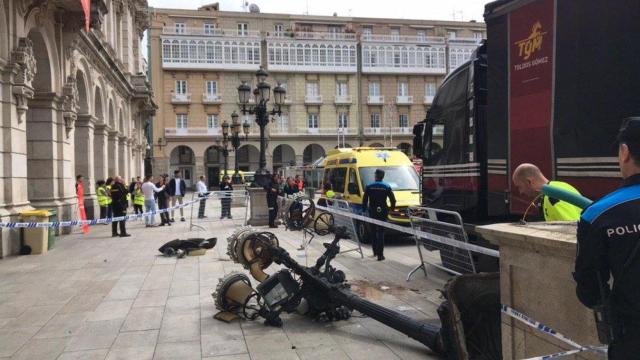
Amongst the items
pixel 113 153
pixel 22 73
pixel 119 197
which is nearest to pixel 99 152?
pixel 113 153

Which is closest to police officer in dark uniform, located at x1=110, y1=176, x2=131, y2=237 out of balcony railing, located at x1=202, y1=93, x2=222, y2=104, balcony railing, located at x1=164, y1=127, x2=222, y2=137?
balcony railing, located at x1=164, y1=127, x2=222, y2=137

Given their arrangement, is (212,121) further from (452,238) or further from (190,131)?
(452,238)

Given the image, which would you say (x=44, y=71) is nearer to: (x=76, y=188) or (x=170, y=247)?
(x=76, y=188)

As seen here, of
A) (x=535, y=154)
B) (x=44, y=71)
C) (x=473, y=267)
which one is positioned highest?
(x=44, y=71)

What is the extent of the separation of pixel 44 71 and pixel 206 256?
7682 mm

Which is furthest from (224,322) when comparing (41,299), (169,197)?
(169,197)

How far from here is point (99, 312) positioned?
6000 mm

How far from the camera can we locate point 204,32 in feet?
185

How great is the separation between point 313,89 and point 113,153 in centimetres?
3576

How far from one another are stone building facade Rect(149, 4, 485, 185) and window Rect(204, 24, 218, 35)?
153mm

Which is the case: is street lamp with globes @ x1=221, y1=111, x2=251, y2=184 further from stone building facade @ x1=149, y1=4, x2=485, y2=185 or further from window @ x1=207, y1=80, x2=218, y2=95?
window @ x1=207, y1=80, x2=218, y2=95

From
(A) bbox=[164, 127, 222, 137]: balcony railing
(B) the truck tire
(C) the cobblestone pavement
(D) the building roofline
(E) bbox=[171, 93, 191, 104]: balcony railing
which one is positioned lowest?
(C) the cobblestone pavement

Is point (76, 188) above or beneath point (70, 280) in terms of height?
above

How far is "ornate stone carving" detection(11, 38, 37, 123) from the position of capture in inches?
418
